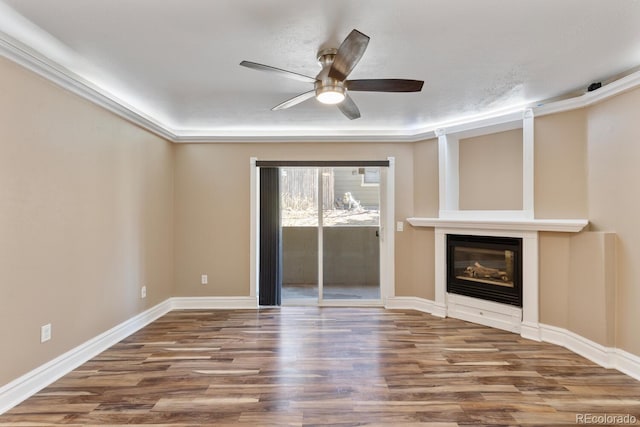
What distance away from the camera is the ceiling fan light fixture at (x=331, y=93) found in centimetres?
224

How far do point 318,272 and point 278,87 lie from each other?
8.70 ft

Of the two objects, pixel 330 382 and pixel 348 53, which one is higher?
pixel 348 53

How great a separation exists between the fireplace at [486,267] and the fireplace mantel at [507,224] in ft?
0.55

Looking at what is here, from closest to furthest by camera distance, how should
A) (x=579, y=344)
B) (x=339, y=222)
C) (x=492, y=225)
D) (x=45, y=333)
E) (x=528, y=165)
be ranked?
1. (x=45, y=333)
2. (x=579, y=344)
3. (x=528, y=165)
4. (x=492, y=225)
5. (x=339, y=222)

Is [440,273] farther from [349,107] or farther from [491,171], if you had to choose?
[349,107]

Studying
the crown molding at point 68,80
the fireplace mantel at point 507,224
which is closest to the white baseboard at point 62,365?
the crown molding at point 68,80

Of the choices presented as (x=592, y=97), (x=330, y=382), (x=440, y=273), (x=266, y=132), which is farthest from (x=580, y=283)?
(x=266, y=132)

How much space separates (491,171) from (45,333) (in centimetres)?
458

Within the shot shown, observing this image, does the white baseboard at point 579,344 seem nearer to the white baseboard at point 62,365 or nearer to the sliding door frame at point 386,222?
the sliding door frame at point 386,222

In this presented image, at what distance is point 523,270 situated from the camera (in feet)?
11.4

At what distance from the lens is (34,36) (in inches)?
84.7

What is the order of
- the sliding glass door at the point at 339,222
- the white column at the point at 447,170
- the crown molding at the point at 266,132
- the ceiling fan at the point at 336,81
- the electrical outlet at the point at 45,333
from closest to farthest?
the ceiling fan at the point at 336,81
the crown molding at the point at 266,132
the electrical outlet at the point at 45,333
the white column at the point at 447,170
the sliding glass door at the point at 339,222

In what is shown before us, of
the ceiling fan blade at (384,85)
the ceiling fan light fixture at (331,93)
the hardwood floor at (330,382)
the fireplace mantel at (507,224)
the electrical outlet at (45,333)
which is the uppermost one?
the ceiling fan blade at (384,85)

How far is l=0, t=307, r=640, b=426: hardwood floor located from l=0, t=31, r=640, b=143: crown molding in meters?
2.27
